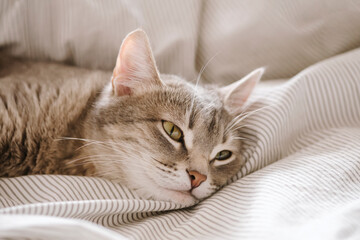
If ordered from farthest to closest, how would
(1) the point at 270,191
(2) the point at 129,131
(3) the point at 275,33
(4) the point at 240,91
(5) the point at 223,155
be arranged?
(3) the point at 275,33 < (4) the point at 240,91 < (5) the point at 223,155 < (2) the point at 129,131 < (1) the point at 270,191

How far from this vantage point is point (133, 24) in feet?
5.06

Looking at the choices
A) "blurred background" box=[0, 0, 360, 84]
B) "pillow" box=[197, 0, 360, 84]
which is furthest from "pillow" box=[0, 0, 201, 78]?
"pillow" box=[197, 0, 360, 84]

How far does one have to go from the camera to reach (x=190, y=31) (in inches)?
63.8

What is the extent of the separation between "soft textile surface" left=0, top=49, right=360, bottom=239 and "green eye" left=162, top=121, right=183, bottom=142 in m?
0.27

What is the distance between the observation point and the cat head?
114 centimetres

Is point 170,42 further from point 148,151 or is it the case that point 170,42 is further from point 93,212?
point 93,212

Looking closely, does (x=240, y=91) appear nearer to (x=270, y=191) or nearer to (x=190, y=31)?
(x=190, y=31)

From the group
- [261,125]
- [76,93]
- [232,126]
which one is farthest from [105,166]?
[261,125]

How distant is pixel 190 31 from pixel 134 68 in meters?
0.47

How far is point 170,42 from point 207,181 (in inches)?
31.4

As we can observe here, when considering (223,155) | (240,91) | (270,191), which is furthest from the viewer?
(240,91)

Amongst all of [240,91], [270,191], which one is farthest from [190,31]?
[270,191]

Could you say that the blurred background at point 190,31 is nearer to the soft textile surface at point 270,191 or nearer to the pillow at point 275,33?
the pillow at point 275,33

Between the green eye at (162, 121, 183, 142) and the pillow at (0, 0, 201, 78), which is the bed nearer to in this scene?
the pillow at (0, 0, 201, 78)
